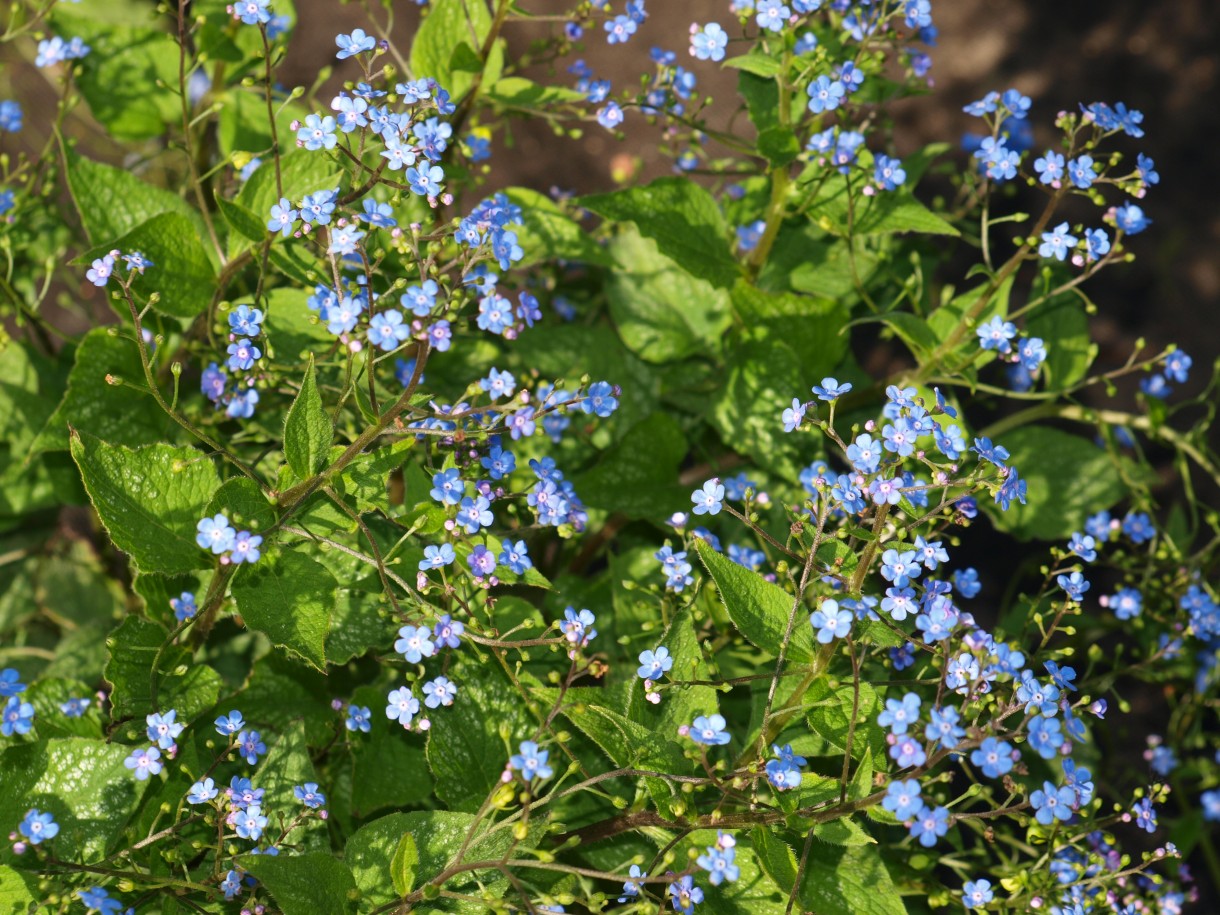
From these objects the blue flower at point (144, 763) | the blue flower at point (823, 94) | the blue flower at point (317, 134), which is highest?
the blue flower at point (823, 94)

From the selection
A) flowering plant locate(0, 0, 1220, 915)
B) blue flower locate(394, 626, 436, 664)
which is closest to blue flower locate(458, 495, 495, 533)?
flowering plant locate(0, 0, 1220, 915)

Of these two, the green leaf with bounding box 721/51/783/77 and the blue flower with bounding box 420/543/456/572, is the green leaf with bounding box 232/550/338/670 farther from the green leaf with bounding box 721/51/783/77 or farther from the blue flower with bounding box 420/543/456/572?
the green leaf with bounding box 721/51/783/77

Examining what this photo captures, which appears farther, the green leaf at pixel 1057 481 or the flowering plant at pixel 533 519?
the green leaf at pixel 1057 481

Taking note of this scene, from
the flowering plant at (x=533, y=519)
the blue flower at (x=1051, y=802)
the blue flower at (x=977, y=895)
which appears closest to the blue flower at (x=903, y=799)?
the flowering plant at (x=533, y=519)

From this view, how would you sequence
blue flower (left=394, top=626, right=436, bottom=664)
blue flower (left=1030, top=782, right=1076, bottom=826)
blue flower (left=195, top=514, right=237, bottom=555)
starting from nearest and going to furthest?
1. blue flower (left=1030, top=782, right=1076, bottom=826)
2. blue flower (left=195, top=514, right=237, bottom=555)
3. blue flower (left=394, top=626, right=436, bottom=664)

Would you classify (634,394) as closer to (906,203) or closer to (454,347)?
(454,347)

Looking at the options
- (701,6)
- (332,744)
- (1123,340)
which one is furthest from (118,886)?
(701,6)

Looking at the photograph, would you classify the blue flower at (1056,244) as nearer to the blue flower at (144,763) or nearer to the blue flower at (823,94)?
the blue flower at (823,94)
